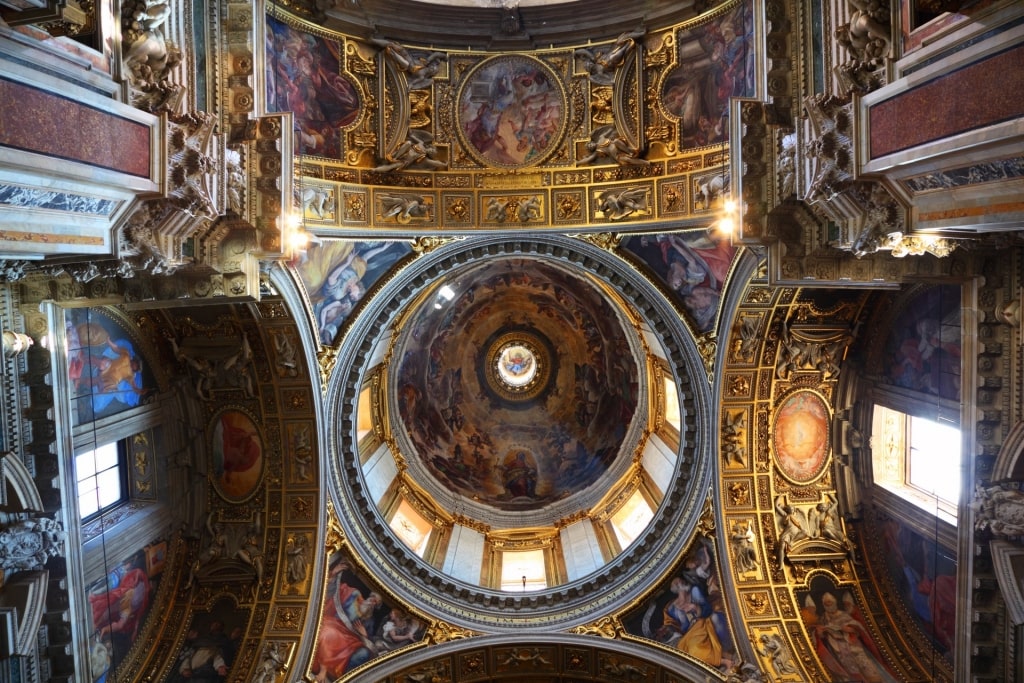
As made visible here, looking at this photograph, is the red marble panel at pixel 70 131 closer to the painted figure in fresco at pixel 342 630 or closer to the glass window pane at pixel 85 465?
the glass window pane at pixel 85 465

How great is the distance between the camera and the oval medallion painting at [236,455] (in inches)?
671

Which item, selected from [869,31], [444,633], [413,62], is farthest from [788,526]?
[413,62]

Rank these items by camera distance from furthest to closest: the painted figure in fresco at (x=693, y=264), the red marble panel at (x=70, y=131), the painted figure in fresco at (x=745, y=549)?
the painted figure in fresco at (x=745, y=549), the painted figure in fresco at (x=693, y=264), the red marble panel at (x=70, y=131)

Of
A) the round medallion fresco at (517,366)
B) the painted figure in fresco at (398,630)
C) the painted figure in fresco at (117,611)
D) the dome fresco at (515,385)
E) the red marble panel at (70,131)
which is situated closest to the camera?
the red marble panel at (70,131)

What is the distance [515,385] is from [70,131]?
18751 millimetres

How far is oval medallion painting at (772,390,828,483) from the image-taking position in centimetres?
1669

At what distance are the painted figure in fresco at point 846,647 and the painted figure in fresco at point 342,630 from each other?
10205mm

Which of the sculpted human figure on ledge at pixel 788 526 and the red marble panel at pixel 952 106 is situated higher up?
the red marble panel at pixel 952 106

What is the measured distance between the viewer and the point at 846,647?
51.9 ft

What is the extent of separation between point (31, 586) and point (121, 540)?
294 centimetres

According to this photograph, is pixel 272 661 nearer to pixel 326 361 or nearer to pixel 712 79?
pixel 326 361

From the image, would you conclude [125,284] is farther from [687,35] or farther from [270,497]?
[687,35]

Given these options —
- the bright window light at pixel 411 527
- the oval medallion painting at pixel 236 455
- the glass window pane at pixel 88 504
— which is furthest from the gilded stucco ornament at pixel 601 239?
the glass window pane at pixel 88 504

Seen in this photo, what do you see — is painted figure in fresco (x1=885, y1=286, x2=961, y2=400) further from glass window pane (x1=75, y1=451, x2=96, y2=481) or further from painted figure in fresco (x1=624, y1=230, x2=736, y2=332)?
glass window pane (x1=75, y1=451, x2=96, y2=481)
